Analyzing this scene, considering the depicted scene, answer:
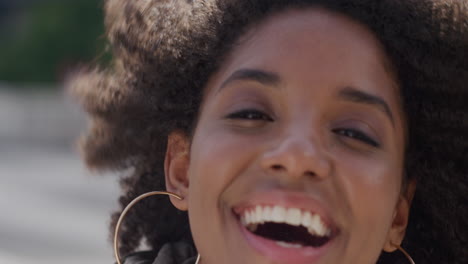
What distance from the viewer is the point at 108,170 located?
3074 millimetres

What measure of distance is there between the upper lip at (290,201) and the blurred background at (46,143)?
3474 millimetres

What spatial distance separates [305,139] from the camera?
2.25 metres

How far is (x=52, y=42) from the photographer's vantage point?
13547 mm

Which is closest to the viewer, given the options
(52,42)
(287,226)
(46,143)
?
(287,226)

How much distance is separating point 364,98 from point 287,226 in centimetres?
41

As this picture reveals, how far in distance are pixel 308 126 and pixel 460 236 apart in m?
0.77

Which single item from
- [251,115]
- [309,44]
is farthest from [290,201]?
[309,44]

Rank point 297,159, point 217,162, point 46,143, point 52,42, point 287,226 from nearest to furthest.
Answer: point 297,159 → point 217,162 → point 287,226 → point 46,143 → point 52,42

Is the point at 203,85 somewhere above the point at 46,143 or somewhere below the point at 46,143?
above

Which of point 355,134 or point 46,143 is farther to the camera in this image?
point 46,143

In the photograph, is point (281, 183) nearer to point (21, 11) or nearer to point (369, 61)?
point (369, 61)

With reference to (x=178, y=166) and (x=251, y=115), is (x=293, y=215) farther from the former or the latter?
(x=178, y=166)

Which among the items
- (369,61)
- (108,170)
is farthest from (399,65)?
(108,170)

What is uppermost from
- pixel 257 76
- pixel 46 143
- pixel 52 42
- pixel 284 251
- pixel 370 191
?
pixel 257 76
